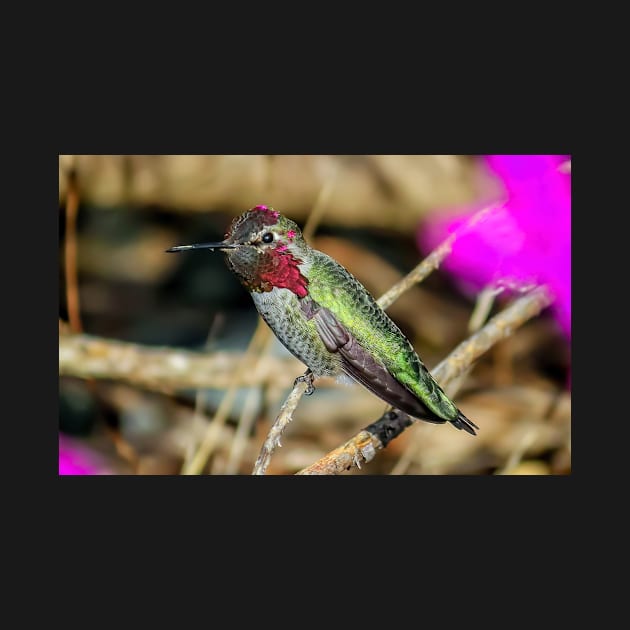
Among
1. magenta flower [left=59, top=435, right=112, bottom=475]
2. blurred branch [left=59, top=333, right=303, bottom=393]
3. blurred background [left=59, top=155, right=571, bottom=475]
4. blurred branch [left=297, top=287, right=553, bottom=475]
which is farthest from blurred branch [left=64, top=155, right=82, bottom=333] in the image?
blurred branch [left=297, top=287, right=553, bottom=475]

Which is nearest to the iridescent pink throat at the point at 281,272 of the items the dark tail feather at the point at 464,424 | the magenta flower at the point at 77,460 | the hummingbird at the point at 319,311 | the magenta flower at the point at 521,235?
the hummingbird at the point at 319,311

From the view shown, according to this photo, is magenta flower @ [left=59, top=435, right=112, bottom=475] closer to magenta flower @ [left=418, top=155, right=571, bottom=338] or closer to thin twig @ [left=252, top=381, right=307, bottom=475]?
thin twig @ [left=252, top=381, right=307, bottom=475]

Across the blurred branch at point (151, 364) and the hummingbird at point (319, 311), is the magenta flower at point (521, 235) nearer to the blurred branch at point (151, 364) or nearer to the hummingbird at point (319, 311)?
the hummingbird at point (319, 311)

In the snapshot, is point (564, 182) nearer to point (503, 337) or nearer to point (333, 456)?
point (503, 337)

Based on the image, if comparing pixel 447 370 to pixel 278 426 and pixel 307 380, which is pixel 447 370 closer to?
pixel 307 380

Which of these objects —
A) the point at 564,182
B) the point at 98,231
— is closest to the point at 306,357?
the point at 98,231
